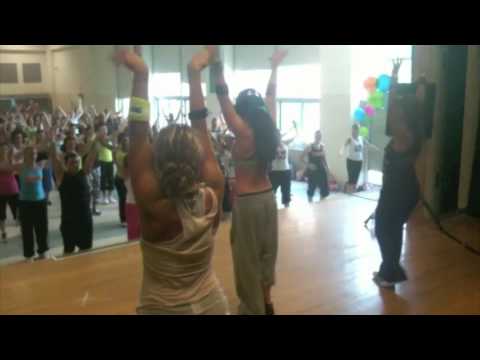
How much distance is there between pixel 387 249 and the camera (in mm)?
3365

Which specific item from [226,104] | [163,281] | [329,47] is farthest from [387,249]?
[329,47]

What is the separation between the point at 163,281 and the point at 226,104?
121 cm

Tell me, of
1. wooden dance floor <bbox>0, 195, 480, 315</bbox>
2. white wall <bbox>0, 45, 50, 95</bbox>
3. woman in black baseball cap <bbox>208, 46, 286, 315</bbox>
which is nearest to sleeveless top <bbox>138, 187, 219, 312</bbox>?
woman in black baseball cap <bbox>208, 46, 286, 315</bbox>

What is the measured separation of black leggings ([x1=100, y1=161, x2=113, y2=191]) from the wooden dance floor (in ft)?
10.5

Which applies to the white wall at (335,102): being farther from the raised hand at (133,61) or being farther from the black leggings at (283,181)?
the raised hand at (133,61)

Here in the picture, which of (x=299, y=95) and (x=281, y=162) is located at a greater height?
(x=299, y=95)

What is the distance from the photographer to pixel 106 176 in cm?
752

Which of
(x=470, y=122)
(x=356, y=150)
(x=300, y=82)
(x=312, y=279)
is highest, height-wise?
(x=300, y=82)

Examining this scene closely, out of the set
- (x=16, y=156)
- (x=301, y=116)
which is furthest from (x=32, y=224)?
(x=301, y=116)

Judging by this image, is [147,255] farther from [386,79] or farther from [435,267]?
[386,79]

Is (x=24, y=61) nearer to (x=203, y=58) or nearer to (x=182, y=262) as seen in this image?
(x=203, y=58)

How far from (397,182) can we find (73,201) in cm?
266

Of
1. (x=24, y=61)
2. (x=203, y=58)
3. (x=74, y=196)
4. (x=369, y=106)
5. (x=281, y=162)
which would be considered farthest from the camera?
(x=24, y=61)
